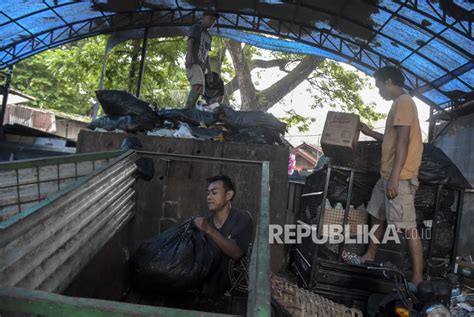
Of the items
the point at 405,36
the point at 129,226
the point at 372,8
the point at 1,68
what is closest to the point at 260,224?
the point at 129,226

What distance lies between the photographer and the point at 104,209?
2.48 m

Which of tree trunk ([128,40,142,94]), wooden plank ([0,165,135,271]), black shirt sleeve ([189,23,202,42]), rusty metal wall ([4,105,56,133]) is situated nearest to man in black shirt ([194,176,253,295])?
wooden plank ([0,165,135,271])

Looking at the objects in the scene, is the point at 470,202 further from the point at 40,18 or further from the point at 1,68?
the point at 1,68

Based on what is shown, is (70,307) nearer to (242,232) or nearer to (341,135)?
(242,232)

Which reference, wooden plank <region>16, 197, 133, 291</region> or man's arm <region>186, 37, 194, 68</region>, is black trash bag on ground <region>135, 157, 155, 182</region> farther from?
man's arm <region>186, 37, 194, 68</region>

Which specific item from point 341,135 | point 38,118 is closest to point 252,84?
point 38,118

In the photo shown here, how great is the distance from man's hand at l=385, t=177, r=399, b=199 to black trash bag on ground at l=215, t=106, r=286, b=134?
1.57 metres

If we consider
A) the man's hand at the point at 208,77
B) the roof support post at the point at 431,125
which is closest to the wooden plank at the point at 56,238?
the man's hand at the point at 208,77

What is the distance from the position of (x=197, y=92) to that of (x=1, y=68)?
8.22 meters

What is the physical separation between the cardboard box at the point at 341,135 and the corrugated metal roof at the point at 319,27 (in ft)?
12.6

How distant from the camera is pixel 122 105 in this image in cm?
435

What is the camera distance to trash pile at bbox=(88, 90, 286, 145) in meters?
4.20

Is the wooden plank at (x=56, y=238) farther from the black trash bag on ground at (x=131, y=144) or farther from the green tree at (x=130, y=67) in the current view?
the green tree at (x=130, y=67)

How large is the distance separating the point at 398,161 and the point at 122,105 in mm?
3052
